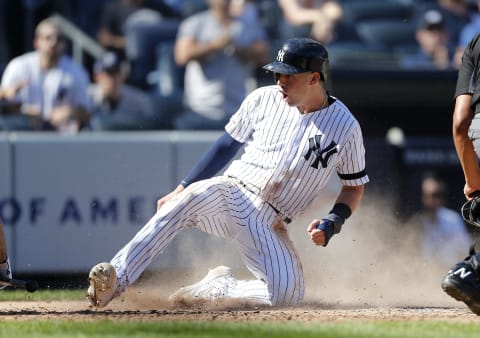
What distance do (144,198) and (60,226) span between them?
2.42 ft

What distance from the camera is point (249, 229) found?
6.35 m

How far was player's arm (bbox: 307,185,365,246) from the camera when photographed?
591 cm

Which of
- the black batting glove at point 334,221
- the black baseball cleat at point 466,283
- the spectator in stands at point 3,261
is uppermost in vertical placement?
the black batting glove at point 334,221

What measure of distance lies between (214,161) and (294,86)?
2.19 ft

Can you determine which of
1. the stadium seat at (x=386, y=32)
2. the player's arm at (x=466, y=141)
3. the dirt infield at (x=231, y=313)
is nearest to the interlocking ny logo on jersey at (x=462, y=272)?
the dirt infield at (x=231, y=313)

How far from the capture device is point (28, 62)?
1038cm

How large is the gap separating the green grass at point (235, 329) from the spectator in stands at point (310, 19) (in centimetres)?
634

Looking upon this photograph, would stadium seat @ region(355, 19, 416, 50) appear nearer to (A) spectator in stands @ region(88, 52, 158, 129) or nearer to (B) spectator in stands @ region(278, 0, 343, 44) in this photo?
→ (B) spectator in stands @ region(278, 0, 343, 44)

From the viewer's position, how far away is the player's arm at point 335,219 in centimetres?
591

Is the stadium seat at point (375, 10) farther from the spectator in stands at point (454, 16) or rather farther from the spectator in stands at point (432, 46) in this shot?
the spectator in stands at point (432, 46)

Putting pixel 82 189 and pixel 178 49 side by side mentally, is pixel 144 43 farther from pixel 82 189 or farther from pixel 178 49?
pixel 82 189

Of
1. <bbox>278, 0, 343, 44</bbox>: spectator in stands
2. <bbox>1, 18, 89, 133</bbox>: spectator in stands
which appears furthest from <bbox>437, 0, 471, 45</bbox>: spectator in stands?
<bbox>1, 18, 89, 133</bbox>: spectator in stands

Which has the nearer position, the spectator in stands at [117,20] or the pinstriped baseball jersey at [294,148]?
the pinstriped baseball jersey at [294,148]

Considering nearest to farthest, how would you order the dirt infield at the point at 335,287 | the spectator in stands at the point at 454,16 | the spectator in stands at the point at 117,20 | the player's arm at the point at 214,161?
the dirt infield at the point at 335,287 < the player's arm at the point at 214,161 < the spectator in stands at the point at 117,20 < the spectator in stands at the point at 454,16
